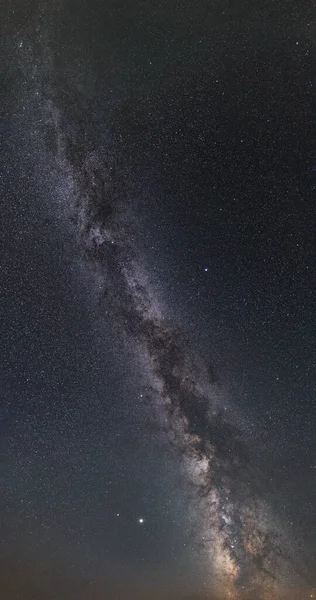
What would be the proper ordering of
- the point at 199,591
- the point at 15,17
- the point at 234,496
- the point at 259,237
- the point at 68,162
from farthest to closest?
the point at 199,591, the point at 234,496, the point at 259,237, the point at 68,162, the point at 15,17

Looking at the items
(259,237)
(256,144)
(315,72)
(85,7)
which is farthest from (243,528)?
(85,7)

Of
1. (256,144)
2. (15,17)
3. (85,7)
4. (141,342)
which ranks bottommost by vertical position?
(141,342)

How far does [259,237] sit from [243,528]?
7.31 m

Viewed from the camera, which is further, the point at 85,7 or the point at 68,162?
the point at 68,162

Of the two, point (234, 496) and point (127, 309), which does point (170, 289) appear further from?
point (234, 496)

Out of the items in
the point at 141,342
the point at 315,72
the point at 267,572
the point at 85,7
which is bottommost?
the point at 267,572

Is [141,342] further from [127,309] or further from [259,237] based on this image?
[259,237]

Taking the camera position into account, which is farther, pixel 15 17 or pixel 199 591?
pixel 199 591

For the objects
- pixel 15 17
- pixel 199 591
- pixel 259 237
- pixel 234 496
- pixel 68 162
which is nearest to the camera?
pixel 15 17

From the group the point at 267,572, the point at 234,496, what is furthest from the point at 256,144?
the point at 267,572

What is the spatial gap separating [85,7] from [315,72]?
452cm

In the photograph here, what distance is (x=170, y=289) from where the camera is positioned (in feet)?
32.4

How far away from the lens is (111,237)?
9.71m

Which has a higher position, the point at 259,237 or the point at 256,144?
the point at 256,144
